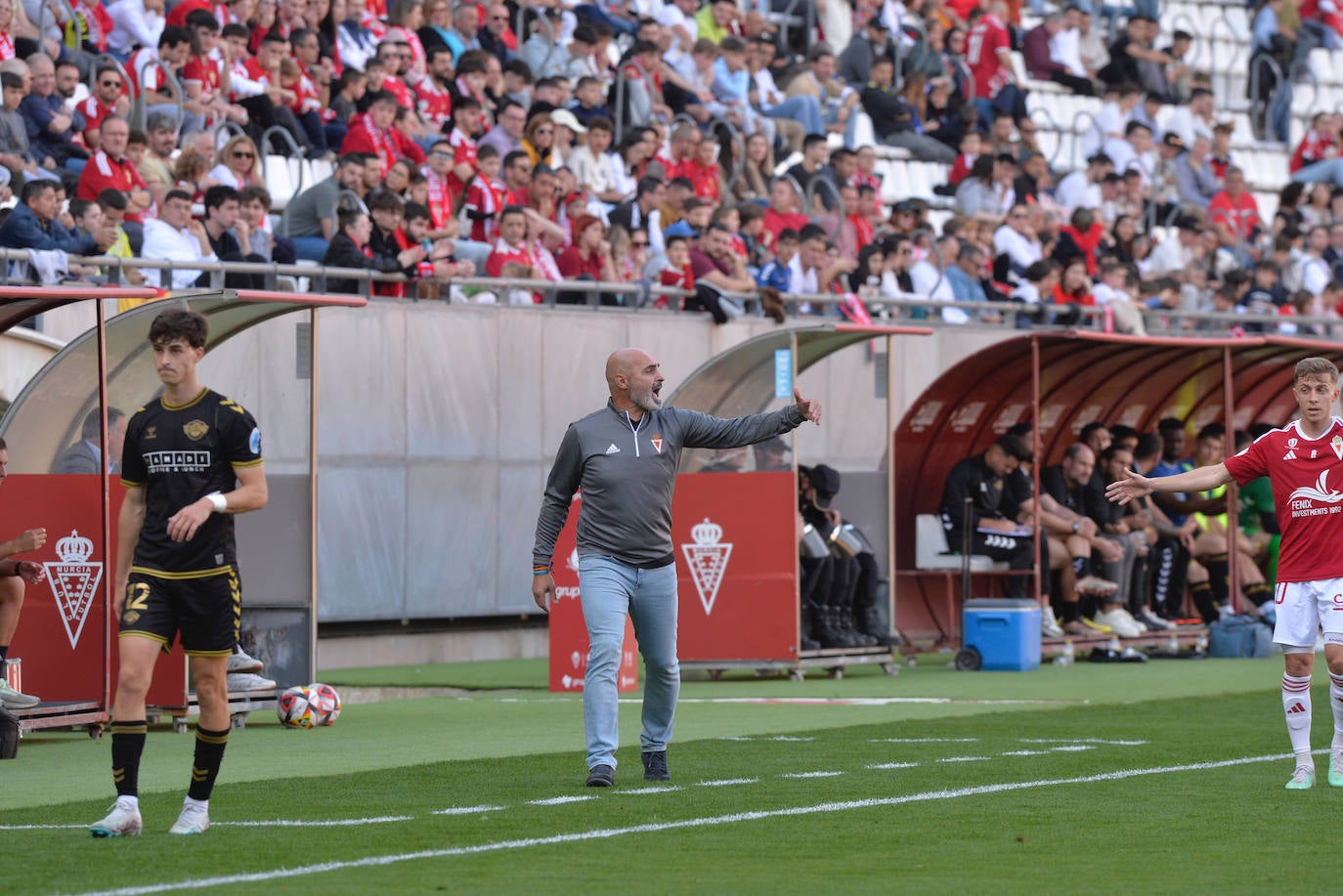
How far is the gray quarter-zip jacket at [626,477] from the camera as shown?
11.9m

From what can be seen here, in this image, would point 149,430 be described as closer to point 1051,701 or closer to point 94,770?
point 94,770

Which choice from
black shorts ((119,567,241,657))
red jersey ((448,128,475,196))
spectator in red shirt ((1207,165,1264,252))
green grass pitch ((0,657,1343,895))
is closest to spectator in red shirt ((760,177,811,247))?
red jersey ((448,128,475,196))

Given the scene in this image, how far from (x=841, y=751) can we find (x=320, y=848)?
4.87 metres

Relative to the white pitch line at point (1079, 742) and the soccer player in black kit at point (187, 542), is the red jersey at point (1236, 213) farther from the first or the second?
the soccer player in black kit at point (187, 542)

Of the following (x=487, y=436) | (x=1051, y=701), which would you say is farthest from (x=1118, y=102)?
(x=1051, y=701)

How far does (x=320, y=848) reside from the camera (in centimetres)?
928

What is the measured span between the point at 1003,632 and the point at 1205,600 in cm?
438

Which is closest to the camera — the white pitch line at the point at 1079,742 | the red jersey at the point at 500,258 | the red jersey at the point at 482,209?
the white pitch line at the point at 1079,742

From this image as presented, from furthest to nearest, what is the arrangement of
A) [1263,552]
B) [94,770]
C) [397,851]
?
[1263,552] → [94,770] → [397,851]

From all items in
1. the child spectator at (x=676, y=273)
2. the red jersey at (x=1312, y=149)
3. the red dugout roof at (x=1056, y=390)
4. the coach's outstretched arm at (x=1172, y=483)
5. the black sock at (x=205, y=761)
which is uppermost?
the red jersey at (x=1312, y=149)

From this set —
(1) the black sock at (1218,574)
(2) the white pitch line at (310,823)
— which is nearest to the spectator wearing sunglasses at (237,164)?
(1) the black sock at (1218,574)

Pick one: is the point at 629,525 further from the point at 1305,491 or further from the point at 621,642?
the point at 1305,491

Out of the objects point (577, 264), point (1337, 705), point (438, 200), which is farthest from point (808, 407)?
point (577, 264)

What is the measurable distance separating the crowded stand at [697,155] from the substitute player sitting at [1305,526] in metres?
9.21
